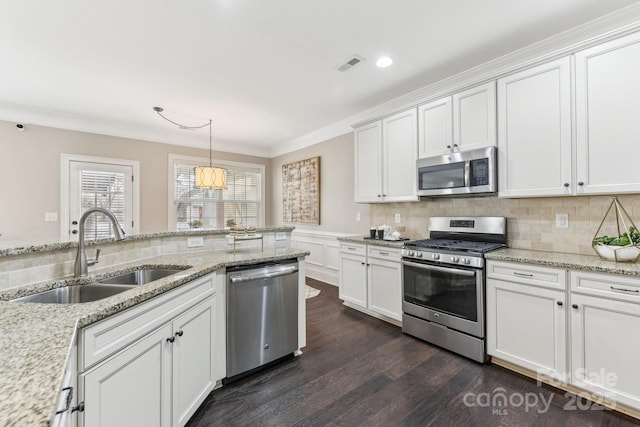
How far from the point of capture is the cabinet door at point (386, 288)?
2980 mm

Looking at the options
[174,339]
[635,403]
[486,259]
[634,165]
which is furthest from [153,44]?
[635,403]

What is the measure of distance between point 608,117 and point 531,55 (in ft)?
2.83

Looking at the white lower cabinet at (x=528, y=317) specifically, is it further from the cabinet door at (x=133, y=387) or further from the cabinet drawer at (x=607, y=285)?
the cabinet door at (x=133, y=387)

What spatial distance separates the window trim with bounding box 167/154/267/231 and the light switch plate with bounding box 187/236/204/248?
2.90 meters

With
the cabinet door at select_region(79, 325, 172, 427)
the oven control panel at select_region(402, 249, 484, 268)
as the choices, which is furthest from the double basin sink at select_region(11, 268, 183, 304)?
the oven control panel at select_region(402, 249, 484, 268)

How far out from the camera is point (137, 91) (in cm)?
326

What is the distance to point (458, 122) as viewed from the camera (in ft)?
8.91

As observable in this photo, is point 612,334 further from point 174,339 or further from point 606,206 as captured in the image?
point 174,339

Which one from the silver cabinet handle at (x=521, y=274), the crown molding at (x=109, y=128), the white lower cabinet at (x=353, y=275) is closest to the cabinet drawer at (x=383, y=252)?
the white lower cabinet at (x=353, y=275)

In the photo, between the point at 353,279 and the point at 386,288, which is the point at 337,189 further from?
the point at 386,288

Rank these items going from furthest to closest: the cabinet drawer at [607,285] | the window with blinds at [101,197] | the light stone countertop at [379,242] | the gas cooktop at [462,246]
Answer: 1. the window with blinds at [101,197]
2. the light stone countertop at [379,242]
3. the gas cooktop at [462,246]
4. the cabinet drawer at [607,285]

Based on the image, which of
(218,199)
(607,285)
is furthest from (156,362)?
(218,199)

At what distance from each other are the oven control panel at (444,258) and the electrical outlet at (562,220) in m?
0.76

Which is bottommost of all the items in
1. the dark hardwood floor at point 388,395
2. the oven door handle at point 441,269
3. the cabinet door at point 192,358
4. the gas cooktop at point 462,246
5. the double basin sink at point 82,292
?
the dark hardwood floor at point 388,395
